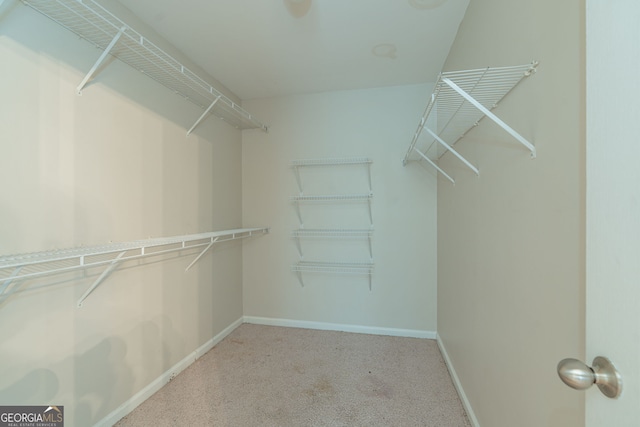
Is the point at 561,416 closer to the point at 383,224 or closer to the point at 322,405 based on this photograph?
the point at 322,405

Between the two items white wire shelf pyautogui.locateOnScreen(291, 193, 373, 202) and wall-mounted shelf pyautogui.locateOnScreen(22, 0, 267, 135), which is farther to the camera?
white wire shelf pyautogui.locateOnScreen(291, 193, 373, 202)

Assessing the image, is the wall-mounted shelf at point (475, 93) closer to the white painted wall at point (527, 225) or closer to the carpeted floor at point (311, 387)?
the white painted wall at point (527, 225)

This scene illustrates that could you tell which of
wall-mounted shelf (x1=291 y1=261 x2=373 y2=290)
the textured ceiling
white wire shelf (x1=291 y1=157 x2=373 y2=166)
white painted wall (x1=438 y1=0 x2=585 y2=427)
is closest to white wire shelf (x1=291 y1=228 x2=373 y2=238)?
wall-mounted shelf (x1=291 y1=261 x2=373 y2=290)

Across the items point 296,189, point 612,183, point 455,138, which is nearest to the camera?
point 612,183

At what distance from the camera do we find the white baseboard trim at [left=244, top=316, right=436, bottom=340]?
2.53m

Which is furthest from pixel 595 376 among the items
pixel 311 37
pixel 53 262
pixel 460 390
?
pixel 311 37

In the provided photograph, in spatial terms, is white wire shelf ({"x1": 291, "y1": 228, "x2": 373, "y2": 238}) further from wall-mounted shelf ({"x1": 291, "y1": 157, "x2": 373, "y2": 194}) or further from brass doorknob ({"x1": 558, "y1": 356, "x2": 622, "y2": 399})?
brass doorknob ({"x1": 558, "y1": 356, "x2": 622, "y2": 399})

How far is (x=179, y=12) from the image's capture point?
63.8 inches

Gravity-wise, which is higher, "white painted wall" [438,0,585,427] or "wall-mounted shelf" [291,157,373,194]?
"wall-mounted shelf" [291,157,373,194]

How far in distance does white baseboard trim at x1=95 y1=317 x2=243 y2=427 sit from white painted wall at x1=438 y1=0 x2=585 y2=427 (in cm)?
201

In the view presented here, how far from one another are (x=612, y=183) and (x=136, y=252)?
2.08 meters

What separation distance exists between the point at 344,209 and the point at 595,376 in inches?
88.5

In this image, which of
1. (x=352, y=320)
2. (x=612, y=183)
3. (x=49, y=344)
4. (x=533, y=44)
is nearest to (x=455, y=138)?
(x=533, y=44)

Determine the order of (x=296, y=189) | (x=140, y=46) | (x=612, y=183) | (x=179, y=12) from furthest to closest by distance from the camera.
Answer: (x=296, y=189)
(x=179, y=12)
(x=140, y=46)
(x=612, y=183)
